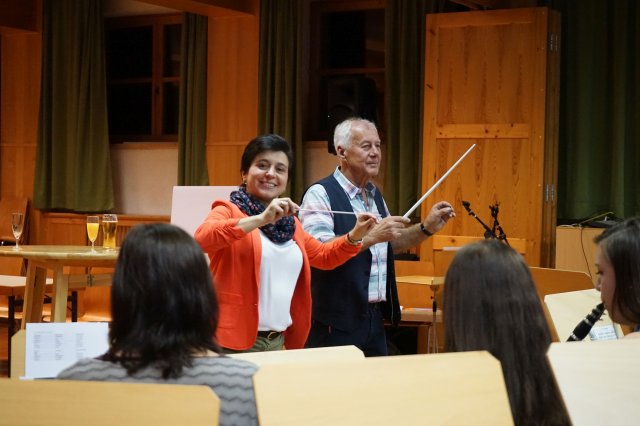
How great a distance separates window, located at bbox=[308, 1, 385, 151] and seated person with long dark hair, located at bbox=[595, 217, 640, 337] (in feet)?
15.5

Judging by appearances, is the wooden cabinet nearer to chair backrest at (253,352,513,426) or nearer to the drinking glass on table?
the drinking glass on table

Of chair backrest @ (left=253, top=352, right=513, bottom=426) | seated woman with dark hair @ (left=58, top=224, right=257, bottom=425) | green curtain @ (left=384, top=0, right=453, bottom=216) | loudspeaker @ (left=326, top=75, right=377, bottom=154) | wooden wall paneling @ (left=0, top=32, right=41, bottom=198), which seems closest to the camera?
chair backrest @ (left=253, top=352, right=513, bottom=426)

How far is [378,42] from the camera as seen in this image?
725 centimetres

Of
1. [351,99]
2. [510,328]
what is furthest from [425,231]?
[351,99]

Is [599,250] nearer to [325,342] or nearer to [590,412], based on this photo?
[590,412]

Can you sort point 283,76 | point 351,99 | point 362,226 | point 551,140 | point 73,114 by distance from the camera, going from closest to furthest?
point 362,226 → point 551,140 → point 351,99 → point 283,76 → point 73,114

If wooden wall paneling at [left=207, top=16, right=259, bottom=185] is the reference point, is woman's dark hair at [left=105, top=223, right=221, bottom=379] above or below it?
below

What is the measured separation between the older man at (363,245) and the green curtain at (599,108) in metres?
3.28

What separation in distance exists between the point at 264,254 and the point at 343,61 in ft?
15.7

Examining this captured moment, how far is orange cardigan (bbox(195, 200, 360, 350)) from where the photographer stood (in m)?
2.72

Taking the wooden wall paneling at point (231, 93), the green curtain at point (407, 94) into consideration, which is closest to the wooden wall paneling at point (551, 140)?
the green curtain at point (407, 94)

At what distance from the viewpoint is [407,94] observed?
6.75m

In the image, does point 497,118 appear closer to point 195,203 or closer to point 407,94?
point 407,94

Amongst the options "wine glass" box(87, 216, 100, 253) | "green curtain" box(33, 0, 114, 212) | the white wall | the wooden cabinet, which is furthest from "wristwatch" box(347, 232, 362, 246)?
"green curtain" box(33, 0, 114, 212)
